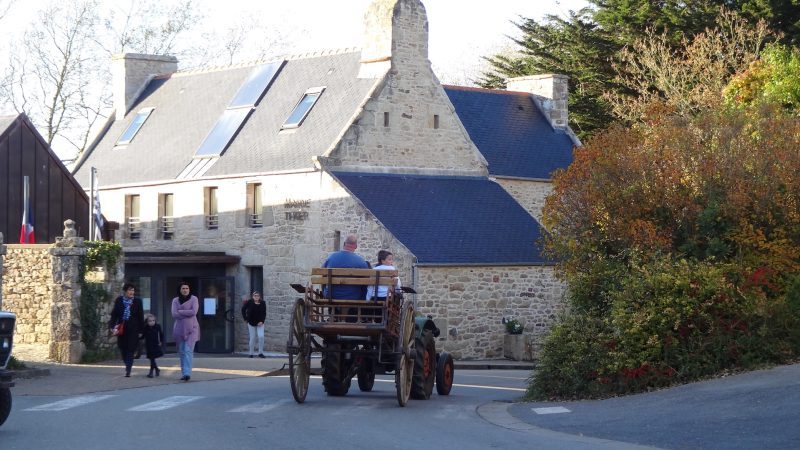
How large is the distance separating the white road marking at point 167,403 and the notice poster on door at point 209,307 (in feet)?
56.5

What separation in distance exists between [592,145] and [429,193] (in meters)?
13.4

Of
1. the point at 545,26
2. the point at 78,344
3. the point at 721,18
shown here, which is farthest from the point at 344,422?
the point at 545,26

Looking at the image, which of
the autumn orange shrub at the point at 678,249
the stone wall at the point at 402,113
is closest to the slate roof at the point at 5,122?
the stone wall at the point at 402,113

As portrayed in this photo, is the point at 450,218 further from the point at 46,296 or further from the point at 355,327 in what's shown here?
the point at 355,327

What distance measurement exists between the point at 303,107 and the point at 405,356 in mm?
21115

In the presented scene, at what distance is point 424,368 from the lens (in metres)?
17.4

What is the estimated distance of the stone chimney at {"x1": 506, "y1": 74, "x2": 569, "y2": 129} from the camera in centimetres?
4038

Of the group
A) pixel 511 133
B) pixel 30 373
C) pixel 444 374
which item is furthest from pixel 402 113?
pixel 444 374

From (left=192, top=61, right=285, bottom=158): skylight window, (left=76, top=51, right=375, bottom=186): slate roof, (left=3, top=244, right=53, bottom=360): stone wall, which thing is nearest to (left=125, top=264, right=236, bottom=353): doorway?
(left=76, top=51, right=375, bottom=186): slate roof

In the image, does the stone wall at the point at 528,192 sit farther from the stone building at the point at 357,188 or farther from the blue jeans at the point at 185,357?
the blue jeans at the point at 185,357

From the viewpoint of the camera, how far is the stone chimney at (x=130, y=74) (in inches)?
1747

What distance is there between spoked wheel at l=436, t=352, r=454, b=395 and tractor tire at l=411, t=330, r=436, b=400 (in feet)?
1.57

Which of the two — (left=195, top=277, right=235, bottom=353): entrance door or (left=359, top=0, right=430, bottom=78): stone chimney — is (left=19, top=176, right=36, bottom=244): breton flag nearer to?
(left=195, top=277, right=235, bottom=353): entrance door

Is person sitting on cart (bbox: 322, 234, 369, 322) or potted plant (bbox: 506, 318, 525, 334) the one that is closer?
person sitting on cart (bbox: 322, 234, 369, 322)
